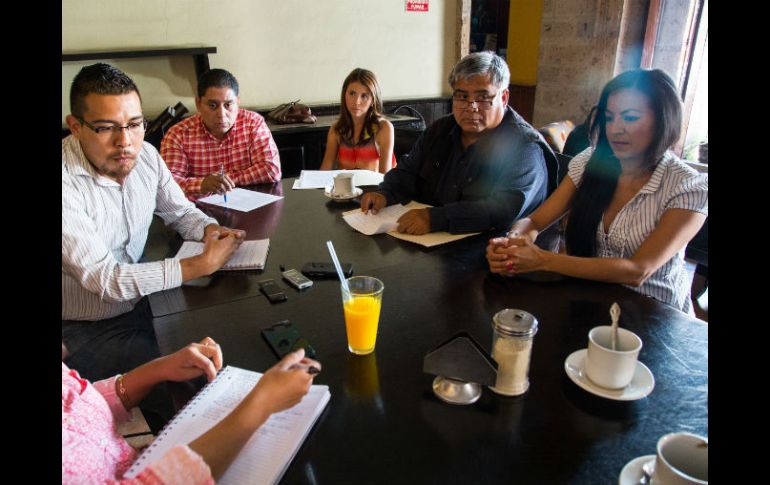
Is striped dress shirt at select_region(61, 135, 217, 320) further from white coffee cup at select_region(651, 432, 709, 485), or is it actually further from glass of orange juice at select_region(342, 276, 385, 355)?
white coffee cup at select_region(651, 432, 709, 485)

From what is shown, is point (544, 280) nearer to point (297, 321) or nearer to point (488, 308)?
point (488, 308)

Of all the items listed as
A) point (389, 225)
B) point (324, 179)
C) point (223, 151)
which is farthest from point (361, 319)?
point (223, 151)

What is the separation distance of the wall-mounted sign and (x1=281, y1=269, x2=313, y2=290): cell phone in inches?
143

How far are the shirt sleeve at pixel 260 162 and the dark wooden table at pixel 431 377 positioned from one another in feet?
3.13

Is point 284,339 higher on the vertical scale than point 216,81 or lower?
lower

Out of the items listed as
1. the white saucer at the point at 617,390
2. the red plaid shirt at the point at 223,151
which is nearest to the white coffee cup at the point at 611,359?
the white saucer at the point at 617,390

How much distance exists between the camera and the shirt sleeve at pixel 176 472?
0.70 m

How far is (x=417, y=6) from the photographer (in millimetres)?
4340

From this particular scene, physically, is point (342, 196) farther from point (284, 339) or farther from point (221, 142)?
point (284, 339)

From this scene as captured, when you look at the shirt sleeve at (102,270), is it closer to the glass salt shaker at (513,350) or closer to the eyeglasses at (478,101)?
the glass salt shaker at (513,350)

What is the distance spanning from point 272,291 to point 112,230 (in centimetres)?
69

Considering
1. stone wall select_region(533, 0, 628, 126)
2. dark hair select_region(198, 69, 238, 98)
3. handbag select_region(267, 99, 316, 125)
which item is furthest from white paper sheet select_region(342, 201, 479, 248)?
stone wall select_region(533, 0, 628, 126)

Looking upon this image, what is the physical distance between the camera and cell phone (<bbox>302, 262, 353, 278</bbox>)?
1.39 m
